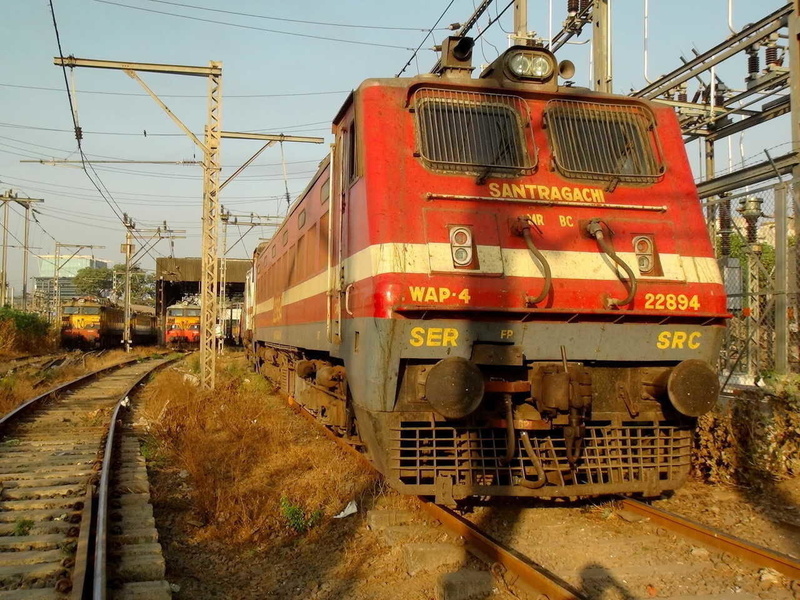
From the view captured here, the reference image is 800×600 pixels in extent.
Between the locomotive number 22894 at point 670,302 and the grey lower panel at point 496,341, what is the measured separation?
0.16 meters

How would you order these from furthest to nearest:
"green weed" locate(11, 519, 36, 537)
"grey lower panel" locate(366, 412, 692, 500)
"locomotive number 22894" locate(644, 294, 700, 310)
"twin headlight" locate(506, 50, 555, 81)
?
"twin headlight" locate(506, 50, 555, 81)
"green weed" locate(11, 519, 36, 537)
"locomotive number 22894" locate(644, 294, 700, 310)
"grey lower panel" locate(366, 412, 692, 500)

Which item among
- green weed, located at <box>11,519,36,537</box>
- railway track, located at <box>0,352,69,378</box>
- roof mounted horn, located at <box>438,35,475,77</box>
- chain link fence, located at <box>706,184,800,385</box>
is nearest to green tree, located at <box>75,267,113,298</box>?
railway track, located at <box>0,352,69,378</box>

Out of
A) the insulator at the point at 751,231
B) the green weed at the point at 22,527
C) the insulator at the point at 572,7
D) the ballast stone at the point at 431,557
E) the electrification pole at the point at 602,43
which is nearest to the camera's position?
the ballast stone at the point at 431,557

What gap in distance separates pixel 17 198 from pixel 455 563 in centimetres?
3913

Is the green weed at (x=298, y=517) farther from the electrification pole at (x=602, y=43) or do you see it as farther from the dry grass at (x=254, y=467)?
the electrification pole at (x=602, y=43)

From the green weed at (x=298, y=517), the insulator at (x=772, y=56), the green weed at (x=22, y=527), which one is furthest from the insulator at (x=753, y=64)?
the green weed at (x=22, y=527)

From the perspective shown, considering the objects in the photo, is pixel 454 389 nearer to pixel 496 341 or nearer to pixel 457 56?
pixel 496 341

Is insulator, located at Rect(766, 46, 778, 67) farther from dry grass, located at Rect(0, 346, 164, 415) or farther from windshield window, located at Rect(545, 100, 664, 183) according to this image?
dry grass, located at Rect(0, 346, 164, 415)

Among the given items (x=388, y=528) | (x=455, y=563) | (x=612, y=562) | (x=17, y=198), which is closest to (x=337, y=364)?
(x=388, y=528)

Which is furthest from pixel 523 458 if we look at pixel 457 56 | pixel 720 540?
pixel 457 56

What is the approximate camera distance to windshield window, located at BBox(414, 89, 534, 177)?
562 cm

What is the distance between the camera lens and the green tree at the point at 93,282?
8162 cm

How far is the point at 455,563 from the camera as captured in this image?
475 cm

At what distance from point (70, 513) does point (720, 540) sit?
5.15m
